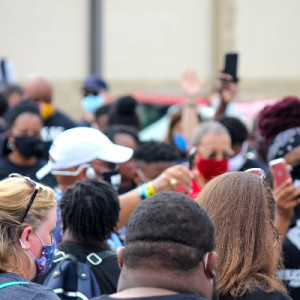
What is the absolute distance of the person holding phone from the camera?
14.1ft

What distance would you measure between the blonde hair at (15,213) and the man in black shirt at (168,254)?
0.93 metres

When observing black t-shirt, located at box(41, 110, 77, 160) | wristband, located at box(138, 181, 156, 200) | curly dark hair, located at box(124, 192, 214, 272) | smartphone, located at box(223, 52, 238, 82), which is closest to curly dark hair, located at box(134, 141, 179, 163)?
wristband, located at box(138, 181, 156, 200)

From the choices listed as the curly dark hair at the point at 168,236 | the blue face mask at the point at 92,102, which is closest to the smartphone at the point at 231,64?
the blue face mask at the point at 92,102

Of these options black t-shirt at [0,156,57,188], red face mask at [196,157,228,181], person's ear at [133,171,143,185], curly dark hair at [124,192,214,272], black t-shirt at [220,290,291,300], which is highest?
curly dark hair at [124,192,214,272]

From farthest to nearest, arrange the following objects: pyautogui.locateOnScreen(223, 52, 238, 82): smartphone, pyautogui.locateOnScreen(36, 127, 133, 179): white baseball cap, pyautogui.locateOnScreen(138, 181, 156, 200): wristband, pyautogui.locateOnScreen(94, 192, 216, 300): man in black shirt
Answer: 1. pyautogui.locateOnScreen(223, 52, 238, 82): smartphone
2. pyautogui.locateOnScreen(36, 127, 133, 179): white baseball cap
3. pyautogui.locateOnScreen(138, 181, 156, 200): wristband
4. pyautogui.locateOnScreen(94, 192, 216, 300): man in black shirt

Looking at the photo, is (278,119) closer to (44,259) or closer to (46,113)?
(44,259)

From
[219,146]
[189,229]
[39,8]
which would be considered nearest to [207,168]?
[219,146]

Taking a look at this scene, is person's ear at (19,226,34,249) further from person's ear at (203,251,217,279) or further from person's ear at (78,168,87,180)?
person's ear at (78,168,87,180)

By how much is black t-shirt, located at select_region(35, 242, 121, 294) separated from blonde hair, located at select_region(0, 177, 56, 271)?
57 centimetres

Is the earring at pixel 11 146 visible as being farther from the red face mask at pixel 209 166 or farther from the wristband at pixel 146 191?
the wristband at pixel 146 191

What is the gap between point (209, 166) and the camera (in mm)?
5730

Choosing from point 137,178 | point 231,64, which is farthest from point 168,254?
point 231,64

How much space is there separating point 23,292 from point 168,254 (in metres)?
0.89

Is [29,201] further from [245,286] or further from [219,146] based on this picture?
[219,146]
